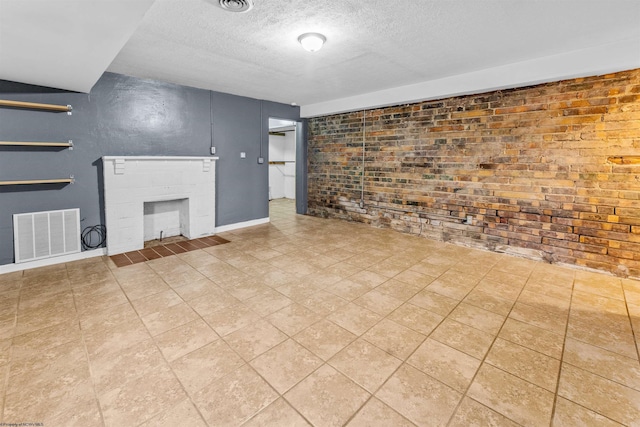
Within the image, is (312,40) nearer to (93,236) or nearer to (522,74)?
(522,74)

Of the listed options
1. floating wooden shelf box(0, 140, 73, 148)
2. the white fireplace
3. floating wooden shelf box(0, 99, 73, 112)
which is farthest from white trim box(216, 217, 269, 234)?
floating wooden shelf box(0, 99, 73, 112)

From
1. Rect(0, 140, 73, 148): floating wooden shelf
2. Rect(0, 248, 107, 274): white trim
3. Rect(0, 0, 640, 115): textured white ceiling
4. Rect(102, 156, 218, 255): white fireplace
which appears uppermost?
Rect(0, 0, 640, 115): textured white ceiling

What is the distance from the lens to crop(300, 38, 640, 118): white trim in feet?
9.73

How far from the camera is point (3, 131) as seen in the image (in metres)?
3.20

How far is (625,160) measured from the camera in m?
3.16

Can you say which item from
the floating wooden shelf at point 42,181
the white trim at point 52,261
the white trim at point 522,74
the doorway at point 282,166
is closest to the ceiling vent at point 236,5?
the floating wooden shelf at point 42,181

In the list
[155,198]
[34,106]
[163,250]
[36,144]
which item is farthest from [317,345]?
[34,106]

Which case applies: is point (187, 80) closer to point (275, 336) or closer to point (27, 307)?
point (27, 307)

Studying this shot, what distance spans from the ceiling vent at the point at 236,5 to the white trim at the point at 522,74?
300 centimetres

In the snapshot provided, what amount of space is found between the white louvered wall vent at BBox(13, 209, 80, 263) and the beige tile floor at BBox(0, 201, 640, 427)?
0.80ft

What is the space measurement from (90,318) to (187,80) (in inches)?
132

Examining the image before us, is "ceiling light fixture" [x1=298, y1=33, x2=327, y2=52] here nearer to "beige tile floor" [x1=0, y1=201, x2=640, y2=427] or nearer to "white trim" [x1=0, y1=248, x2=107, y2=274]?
"beige tile floor" [x1=0, y1=201, x2=640, y2=427]

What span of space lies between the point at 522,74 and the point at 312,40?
2618 mm

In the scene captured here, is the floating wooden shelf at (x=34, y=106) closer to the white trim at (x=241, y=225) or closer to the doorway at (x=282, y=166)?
the white trim at (x=241, y=225)
